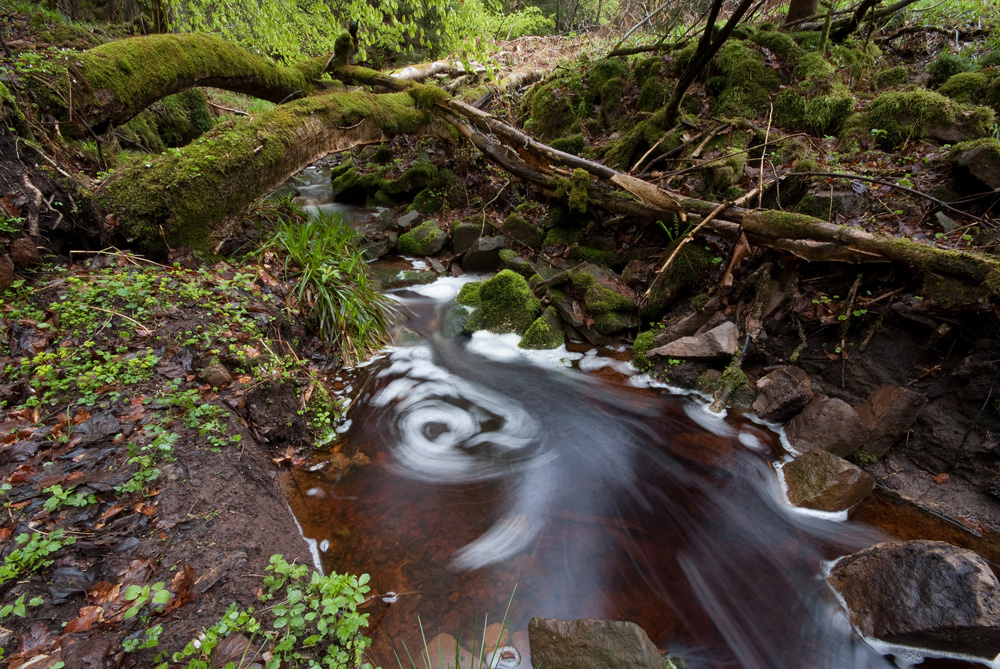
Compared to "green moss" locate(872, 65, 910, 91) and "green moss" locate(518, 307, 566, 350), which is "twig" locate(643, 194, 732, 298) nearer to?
"green moss" locate(518, 307, 566, 350)

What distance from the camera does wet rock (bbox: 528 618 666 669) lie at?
2.18 m

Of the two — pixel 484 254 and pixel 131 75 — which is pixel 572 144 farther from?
pixel 131 75

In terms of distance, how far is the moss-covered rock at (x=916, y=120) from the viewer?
4.69 meters

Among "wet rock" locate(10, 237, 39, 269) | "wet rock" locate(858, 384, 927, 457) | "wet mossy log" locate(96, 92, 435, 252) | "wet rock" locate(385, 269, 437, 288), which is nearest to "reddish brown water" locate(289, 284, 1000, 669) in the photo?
"wet rock" locate(858, 384, 927, 457)

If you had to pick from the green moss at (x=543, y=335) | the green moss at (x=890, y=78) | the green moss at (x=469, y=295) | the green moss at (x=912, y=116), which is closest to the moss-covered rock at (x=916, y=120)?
the green moss at (x=912, y=116)

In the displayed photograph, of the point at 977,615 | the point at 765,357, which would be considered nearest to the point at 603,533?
the point at 977,615

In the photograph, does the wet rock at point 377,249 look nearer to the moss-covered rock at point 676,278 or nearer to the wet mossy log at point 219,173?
the wet mossy log at point 219,173

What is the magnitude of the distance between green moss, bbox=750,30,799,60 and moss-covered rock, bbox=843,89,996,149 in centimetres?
184

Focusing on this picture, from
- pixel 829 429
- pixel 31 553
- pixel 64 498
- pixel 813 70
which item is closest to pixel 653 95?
pixel 813 70

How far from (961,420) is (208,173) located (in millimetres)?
7223

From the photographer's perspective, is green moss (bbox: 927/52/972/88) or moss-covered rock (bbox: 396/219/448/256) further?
moss-covered rock (bbox: 396/219/448/256)

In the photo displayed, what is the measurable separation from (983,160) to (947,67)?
10.1 ft

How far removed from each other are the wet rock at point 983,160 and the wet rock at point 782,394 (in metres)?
2.41

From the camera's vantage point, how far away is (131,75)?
4.62 m
